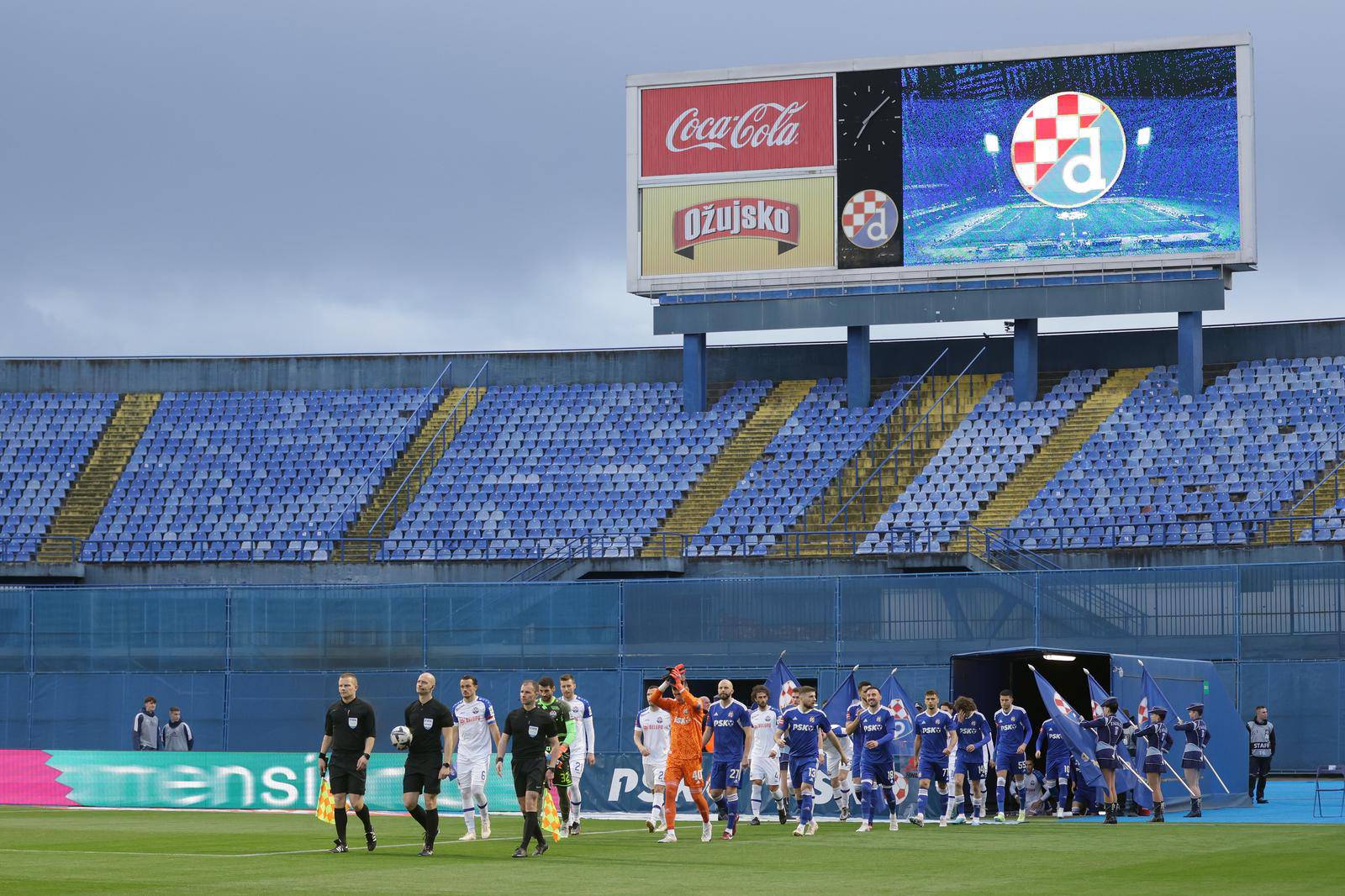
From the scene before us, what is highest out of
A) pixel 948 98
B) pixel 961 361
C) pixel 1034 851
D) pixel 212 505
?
pixel 948 98

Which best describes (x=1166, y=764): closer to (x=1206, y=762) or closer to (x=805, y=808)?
(x=1206, y=762)

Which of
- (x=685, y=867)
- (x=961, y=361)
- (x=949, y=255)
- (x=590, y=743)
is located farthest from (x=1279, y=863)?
(x=961, y=361)

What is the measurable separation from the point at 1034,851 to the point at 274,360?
115 feet

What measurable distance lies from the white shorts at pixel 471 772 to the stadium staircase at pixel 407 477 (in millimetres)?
21941

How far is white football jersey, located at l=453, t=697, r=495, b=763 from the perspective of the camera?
21.9 m

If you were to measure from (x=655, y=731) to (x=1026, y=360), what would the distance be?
23816 millimetres

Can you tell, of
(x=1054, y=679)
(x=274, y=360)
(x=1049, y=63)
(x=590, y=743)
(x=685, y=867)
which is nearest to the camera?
(x=685, y=867)

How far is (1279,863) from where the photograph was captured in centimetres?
1762

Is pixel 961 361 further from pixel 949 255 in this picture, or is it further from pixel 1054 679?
pixel 1054 679

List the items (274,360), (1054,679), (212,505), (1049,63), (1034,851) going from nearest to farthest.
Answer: (1034,851)
(1054,679)
(1049,63)
(212,505)
(274,360)

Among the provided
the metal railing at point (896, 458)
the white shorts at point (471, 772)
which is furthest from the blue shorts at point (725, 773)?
the metal railing at point (896, 458)

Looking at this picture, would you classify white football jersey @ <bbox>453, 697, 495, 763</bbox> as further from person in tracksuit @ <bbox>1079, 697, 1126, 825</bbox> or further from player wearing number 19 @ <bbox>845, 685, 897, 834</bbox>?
person in tracksuit @ <bbox>1079, 697, 1126, 825</bbox>

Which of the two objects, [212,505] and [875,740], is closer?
[875,740]

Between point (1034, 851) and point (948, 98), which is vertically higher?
point (948, 98)
